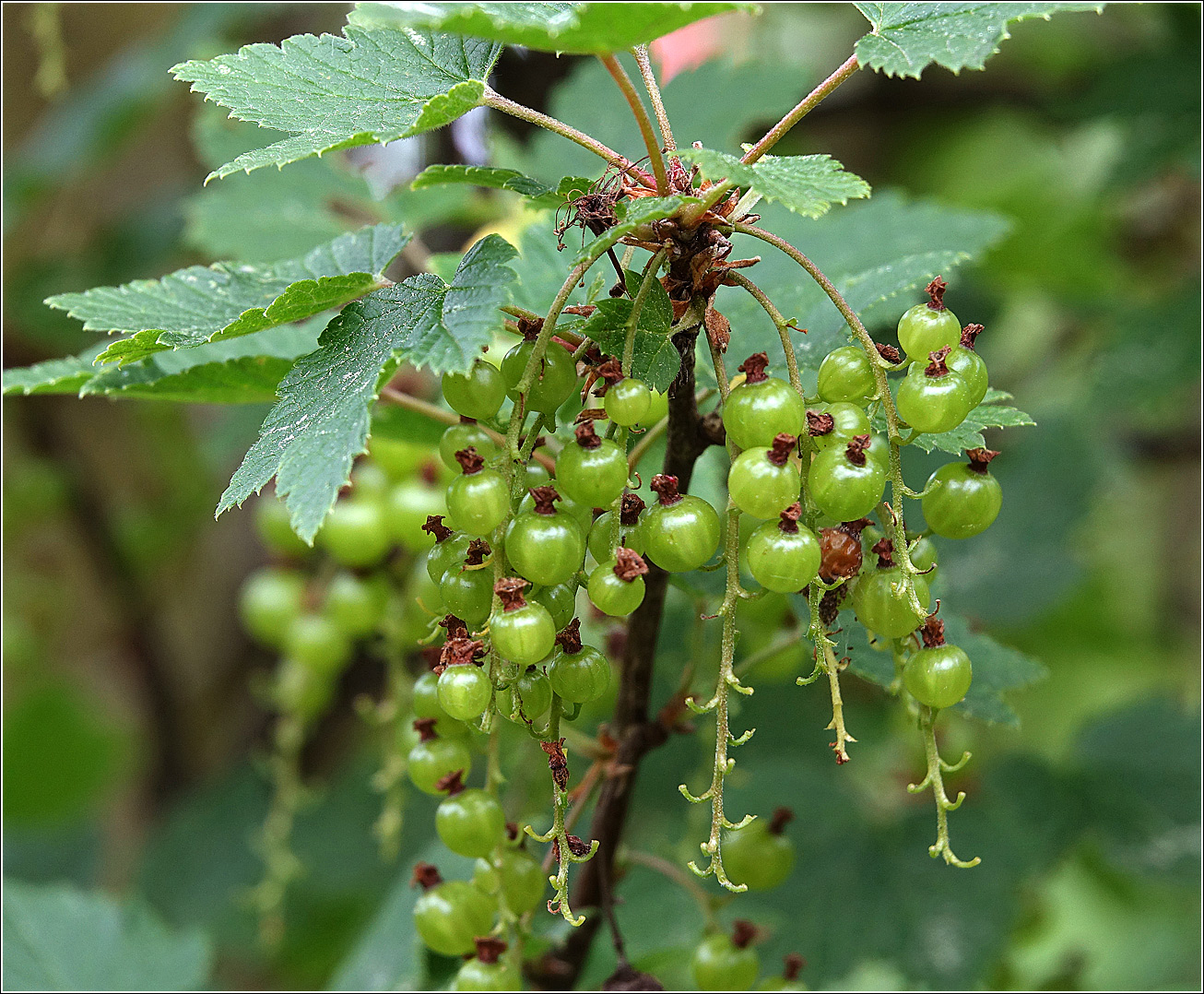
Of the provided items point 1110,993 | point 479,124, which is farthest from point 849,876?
point 479,124

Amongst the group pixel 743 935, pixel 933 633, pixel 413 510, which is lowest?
pixel 743 935

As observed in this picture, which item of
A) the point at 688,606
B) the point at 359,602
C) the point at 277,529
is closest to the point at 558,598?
the point at 688,606

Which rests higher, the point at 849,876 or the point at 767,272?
the point at 767,272

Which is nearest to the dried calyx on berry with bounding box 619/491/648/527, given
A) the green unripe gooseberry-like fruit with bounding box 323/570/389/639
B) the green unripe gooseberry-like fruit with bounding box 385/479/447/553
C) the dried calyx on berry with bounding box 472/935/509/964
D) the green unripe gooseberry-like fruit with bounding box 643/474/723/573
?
the green unripe gooseberry-like fruit with bounding box 643/474/723/573

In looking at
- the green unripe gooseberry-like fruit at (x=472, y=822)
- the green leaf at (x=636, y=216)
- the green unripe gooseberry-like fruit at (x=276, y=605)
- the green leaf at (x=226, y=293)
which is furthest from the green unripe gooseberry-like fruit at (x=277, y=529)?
the green leaf at (x=636, y=216)

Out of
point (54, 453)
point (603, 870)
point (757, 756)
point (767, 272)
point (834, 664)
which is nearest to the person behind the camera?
point (834, 664)

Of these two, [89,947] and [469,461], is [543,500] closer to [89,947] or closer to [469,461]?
[469,461]

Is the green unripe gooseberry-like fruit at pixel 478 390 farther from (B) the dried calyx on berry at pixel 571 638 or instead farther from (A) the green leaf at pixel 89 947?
(A) the green leaf at pixel 89 947

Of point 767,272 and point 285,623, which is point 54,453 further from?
point 767,272
